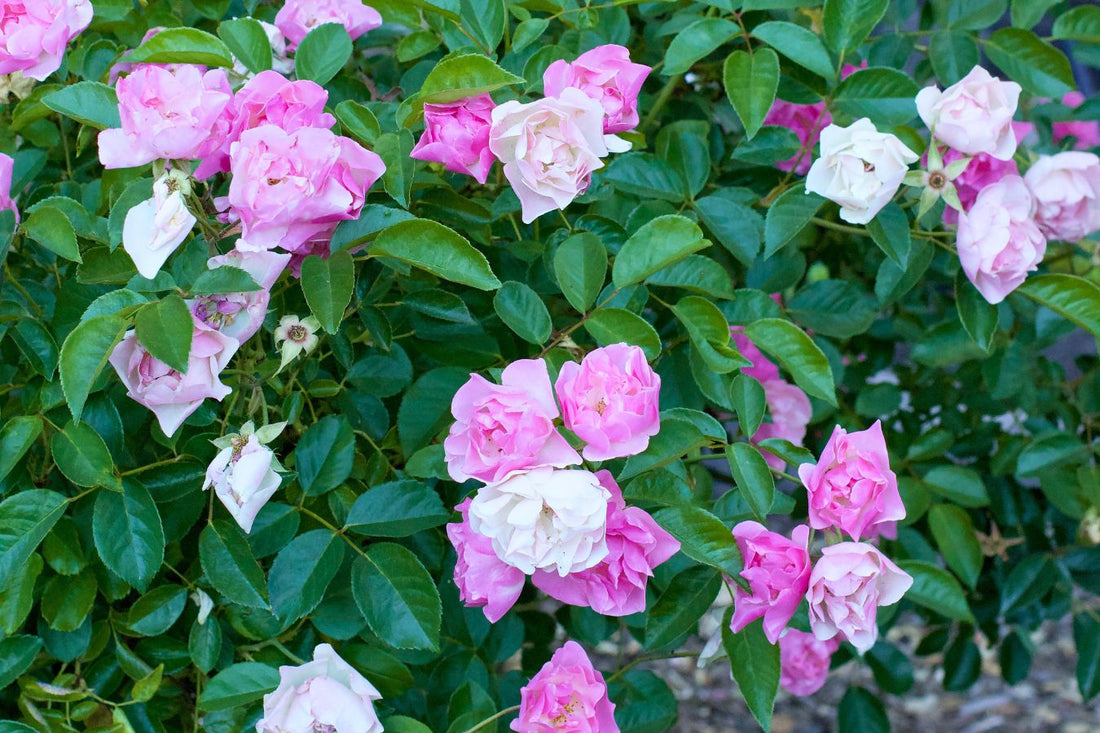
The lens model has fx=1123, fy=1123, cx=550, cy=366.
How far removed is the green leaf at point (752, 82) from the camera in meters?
1.05

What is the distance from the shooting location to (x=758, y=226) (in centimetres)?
113

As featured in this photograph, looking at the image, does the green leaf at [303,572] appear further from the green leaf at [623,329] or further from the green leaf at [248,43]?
the green leaf at [248,43]

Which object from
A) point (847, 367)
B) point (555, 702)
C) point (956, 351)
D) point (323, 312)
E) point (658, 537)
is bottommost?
point (847, 367)

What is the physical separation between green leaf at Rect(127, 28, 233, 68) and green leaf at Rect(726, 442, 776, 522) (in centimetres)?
54

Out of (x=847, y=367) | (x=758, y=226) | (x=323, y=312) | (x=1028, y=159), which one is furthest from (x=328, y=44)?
(x=847, y=367)

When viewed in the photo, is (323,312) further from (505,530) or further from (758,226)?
(758,226)

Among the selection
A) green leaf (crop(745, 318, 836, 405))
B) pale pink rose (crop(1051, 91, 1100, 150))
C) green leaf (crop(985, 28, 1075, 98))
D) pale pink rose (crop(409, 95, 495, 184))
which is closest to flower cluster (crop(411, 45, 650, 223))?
pale pink rose (crop(409, 95, 495, 184))

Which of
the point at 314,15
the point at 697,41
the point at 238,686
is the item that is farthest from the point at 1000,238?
the point at 238,686

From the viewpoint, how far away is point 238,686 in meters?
0.93

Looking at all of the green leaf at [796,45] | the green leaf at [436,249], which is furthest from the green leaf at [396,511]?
the green leaf at [796,45]

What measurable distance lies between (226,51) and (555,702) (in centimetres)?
61

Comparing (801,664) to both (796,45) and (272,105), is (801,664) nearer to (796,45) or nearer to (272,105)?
(796,45)

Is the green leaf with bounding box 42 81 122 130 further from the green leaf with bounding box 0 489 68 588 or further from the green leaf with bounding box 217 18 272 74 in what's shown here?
the green leaf with bounding box 0 489 68 588

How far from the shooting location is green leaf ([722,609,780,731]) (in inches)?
35.7
